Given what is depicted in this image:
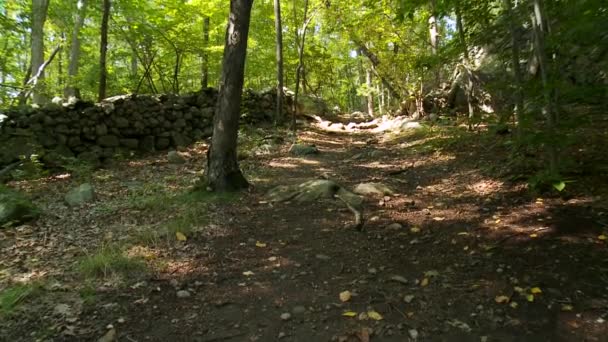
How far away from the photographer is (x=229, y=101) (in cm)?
557

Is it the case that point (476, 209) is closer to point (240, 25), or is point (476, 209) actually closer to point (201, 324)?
point (201, 324)

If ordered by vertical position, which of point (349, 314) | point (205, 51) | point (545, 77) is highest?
point (205, 51)

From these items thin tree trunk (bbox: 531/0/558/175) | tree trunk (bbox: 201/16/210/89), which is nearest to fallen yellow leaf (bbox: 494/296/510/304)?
thin tree trunk (bbox: 531/0/558/175)

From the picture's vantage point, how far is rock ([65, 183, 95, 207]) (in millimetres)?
5492

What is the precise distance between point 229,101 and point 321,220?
2.17 meters

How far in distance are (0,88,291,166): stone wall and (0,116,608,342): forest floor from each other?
240 centimetres

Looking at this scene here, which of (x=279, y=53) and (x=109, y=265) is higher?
(x=279, y=53)

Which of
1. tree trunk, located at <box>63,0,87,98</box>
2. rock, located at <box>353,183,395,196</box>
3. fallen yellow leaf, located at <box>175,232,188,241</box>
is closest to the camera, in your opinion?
fallen yellow leaf, located at <box>175,232,188,241</box>

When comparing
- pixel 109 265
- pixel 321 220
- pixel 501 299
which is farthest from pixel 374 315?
pixel 109 265

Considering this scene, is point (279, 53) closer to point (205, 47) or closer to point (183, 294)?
point (205, 47)

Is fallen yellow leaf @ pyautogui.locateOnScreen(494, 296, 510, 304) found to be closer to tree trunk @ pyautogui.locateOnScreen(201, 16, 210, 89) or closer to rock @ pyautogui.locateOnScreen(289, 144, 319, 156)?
rock @ pyautogui.locateOnScreen(289, 144, 319, 156)

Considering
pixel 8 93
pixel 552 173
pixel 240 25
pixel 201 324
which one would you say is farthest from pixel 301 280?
pixel 8 93

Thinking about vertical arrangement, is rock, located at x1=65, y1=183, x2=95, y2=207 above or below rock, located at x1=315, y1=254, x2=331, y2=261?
above

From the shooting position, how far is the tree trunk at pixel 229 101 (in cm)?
548
